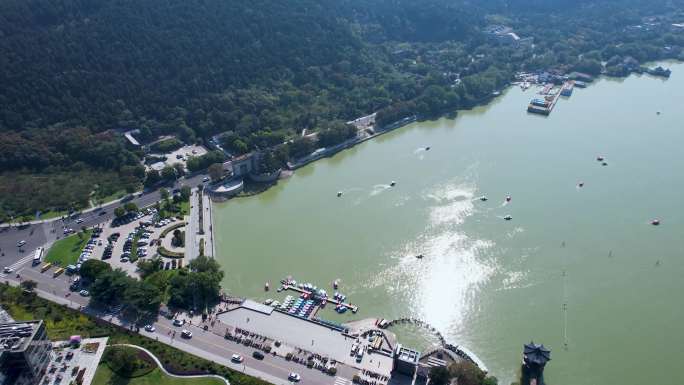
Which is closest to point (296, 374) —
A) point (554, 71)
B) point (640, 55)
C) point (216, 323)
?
point (216, 323)

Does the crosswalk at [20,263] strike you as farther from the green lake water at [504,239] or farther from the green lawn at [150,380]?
the green lawn at [150,380]

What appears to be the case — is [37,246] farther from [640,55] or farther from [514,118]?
[640,55]

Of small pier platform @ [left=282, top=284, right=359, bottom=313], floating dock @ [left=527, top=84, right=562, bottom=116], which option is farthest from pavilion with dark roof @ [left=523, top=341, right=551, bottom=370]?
floating dock @ [left=527, top=84, right=562, bottom=116]

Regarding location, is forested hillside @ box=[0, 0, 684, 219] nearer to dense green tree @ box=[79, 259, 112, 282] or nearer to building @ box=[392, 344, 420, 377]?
dense green tree @ box=[79, 259, 112, 282]

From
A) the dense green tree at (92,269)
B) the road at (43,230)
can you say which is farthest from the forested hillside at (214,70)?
the dense green tree at (92,269)

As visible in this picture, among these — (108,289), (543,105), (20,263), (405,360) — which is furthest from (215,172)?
(543,105)

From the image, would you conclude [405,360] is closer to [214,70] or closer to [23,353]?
[23,353]
